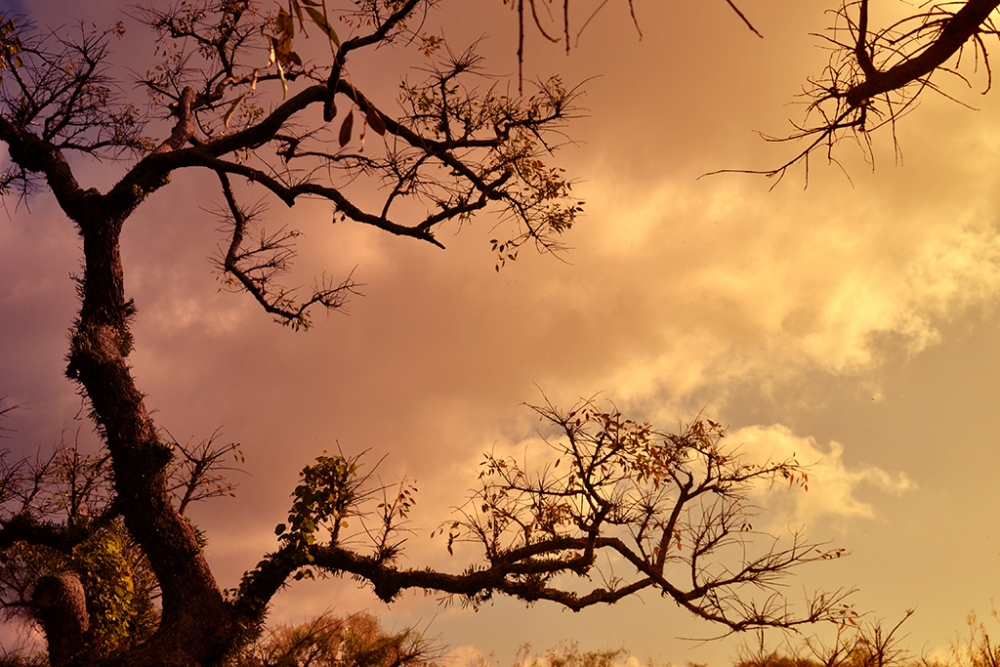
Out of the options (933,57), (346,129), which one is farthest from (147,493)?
(933,57)

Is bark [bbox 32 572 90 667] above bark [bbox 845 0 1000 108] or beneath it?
beneath

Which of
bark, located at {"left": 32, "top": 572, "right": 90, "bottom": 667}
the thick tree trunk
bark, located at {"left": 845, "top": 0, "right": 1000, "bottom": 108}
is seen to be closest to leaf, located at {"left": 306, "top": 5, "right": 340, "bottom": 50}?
bark, located at {"left": 845, "top": 0, "right": 1000, "bottom": 108}

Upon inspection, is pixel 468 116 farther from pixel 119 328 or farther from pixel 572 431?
pixel 119 328

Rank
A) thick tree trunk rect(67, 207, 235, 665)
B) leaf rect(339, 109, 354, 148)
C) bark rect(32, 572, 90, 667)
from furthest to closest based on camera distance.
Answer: bark rect(32, 572, 90, 667)
thick tree trunk rect(67, 207, 235, 665)
leaf rect(339, 109, 354, 148)

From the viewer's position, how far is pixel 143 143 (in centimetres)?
1046

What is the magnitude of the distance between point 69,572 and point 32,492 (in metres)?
2.38

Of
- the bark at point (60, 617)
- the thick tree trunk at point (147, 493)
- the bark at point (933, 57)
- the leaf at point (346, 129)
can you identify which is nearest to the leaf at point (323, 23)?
the leaf at point (346, 129)

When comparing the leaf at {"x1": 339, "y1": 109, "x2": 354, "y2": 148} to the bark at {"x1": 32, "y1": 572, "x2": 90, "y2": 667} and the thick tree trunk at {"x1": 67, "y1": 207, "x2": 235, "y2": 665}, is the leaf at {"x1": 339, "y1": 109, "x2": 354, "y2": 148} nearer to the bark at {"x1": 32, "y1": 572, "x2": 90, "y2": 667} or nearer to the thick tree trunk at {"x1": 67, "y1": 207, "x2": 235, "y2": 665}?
the thick tree trunk at {"x1": 67, "y1": 207, "x2": 235, "y2": 665}

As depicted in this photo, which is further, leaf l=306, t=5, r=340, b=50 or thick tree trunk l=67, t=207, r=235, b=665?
thick tree trunk l=67, t=207, r=235, b=665

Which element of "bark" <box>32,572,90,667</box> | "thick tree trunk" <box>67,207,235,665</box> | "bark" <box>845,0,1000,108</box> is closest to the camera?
"bark" <box>845,0,1000,108</box>

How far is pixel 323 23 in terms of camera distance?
2.52 m

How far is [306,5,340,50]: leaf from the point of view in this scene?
8.17 ft

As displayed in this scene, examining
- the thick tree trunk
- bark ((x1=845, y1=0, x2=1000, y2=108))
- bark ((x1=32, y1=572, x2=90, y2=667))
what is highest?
bark ((x1=845, y1=0, x2=1000, y2=108))

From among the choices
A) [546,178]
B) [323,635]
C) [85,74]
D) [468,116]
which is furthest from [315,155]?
[323,635]
